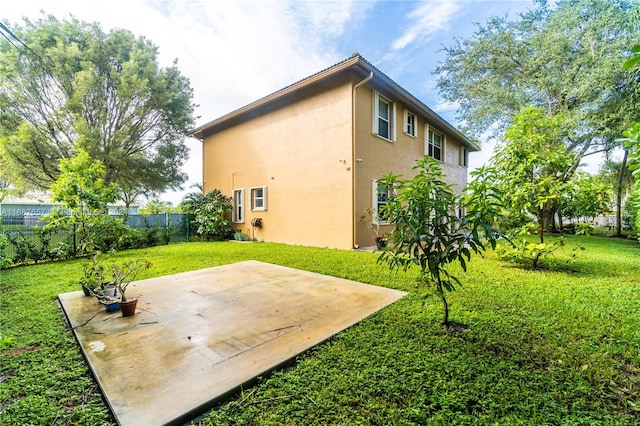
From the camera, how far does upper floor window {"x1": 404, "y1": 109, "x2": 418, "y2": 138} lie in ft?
35.2

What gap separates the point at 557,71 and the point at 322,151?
1074 cm

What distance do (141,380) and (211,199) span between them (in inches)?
420

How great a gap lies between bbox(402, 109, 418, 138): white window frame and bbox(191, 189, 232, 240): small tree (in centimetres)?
799

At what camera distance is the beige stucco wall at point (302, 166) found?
27.5 ft

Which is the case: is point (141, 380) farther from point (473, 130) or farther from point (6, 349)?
point (473, 130)

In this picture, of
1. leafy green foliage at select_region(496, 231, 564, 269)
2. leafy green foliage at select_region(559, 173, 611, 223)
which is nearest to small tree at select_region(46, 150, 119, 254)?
leafy green foliage at select_region(496, 231, 564, 269)

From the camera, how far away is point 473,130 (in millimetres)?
14633

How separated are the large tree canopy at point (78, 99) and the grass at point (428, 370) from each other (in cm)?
1329

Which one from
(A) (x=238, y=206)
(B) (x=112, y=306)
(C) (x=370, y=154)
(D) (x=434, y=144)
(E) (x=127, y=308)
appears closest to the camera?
(E) (x=127, y=308)

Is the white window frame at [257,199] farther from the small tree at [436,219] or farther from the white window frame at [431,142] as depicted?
the small tree at [436,219]

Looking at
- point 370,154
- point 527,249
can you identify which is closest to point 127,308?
point 527,249

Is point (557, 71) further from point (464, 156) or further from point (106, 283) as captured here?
point (106, 283)

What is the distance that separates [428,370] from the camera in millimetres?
2080

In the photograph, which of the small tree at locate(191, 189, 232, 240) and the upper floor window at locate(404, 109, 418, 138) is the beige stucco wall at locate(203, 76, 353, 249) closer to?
the small tree at locate(191, 189, 232, 240)
